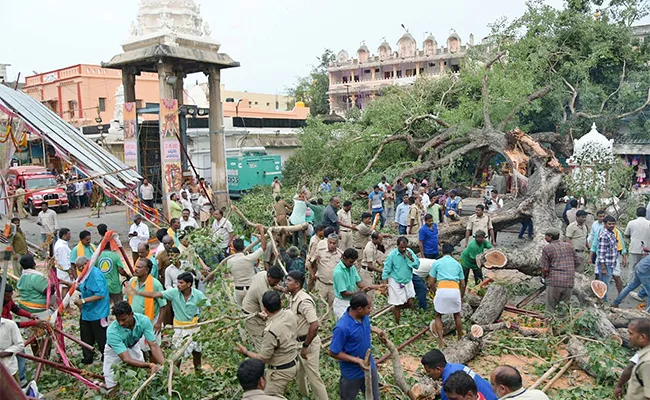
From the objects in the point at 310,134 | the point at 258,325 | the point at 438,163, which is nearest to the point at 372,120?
the point at 310,134

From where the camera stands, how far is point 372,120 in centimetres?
2088

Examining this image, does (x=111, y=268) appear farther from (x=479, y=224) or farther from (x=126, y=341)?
(x=479, y=224)

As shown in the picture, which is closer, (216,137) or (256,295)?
(256,295)

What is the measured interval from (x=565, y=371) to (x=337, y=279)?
3.16 m

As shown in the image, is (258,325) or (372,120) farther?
(372,120)

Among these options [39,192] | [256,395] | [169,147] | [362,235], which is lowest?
[256,395]

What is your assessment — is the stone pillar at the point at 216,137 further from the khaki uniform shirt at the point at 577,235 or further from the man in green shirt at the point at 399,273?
the khaki uniform shirt at the point at 577,235

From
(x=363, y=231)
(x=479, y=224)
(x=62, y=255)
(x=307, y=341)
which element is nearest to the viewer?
(x=307, y=341)

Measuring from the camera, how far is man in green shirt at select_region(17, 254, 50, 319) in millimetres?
6418

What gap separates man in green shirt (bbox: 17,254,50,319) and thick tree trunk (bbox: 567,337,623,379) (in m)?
6.81

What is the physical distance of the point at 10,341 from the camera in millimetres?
4973

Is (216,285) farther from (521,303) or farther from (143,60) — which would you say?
(143,60)

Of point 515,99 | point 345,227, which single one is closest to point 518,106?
point 515,99

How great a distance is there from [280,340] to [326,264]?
110 inches
